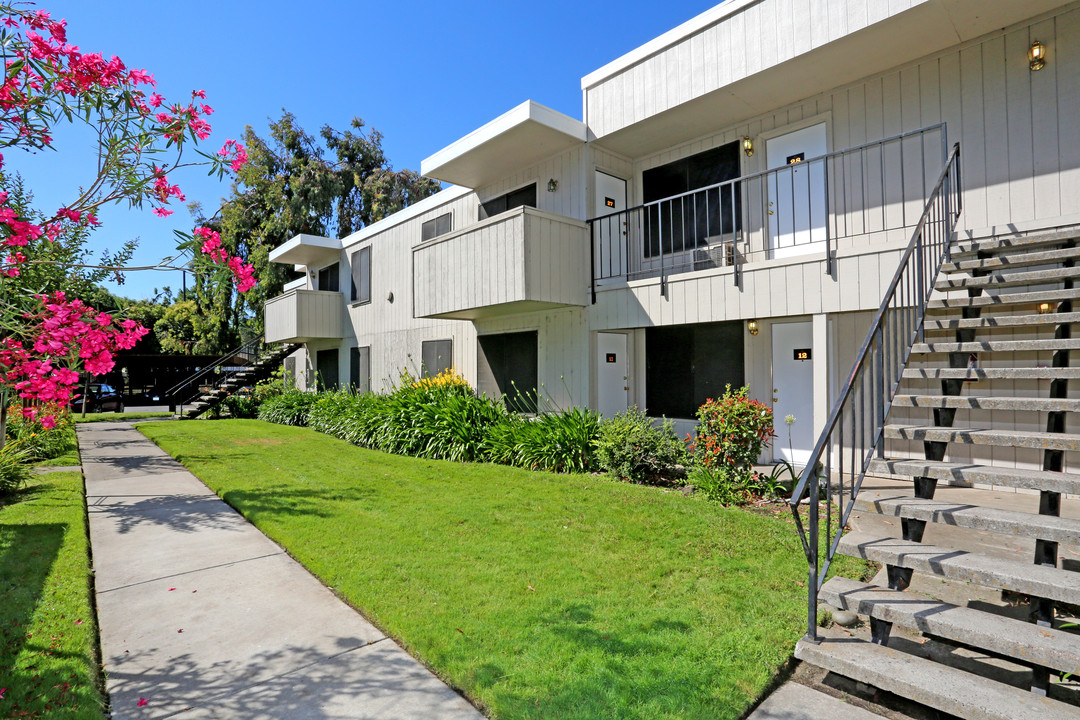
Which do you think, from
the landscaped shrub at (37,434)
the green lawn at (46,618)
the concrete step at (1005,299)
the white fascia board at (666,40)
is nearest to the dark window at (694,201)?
the white fascia board at (666,40)

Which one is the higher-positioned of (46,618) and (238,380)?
(238,380)

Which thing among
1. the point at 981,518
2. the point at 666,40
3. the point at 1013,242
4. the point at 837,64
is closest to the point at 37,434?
the point at 666,40

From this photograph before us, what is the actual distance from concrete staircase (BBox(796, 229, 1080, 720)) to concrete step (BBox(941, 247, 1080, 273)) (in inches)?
0.6

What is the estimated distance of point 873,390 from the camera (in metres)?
3.62

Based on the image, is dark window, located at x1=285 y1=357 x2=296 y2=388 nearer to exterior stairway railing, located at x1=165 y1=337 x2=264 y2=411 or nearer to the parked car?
exterior stairway railing, located at x1=165 y1=337 x2=264 y2=411

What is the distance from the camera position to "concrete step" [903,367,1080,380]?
3611mm

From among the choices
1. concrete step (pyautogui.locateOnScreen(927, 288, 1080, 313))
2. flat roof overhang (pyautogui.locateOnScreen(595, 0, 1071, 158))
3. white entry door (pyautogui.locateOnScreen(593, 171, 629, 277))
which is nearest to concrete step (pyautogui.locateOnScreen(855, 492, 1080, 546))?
concrete step (pyautogui.locateOnScreen(927, 288, 1080, 313))

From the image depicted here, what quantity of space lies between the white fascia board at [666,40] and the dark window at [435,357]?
5899 millimetres

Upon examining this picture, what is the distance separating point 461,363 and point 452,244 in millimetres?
2935

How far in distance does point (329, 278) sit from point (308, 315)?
7.97ft

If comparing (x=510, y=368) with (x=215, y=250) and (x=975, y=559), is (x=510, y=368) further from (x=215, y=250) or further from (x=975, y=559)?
(x=975, y=559)

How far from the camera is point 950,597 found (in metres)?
3.46

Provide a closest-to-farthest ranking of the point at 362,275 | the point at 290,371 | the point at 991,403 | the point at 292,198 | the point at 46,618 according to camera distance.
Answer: the point at 46,618, the point at 991,403, the point at 362,275, the point at 290,371, the point at 292,198

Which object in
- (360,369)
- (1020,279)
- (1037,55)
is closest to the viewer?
(1020,279)
